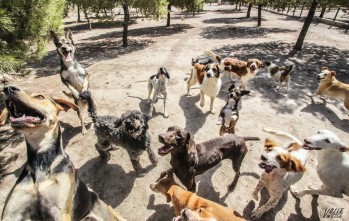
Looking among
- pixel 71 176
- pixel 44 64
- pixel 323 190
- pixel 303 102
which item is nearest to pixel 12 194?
pixel 71 176

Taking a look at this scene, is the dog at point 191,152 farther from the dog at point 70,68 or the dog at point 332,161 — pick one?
the dog at point 70,68

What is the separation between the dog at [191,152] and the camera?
4.54 meters

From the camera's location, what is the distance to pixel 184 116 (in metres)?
8.64

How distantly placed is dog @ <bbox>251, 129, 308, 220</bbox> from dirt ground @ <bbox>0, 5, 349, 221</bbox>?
0.44 m

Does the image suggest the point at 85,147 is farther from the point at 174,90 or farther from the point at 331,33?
the point at 331,33

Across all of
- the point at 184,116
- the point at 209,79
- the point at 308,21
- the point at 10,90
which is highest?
the point at 10,90

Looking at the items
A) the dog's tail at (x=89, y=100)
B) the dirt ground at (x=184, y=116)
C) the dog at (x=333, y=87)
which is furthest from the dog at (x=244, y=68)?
the dog's tail at (x=89, y=100)

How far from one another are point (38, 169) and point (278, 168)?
3.92 metres

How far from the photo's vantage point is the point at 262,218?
5.14 meters

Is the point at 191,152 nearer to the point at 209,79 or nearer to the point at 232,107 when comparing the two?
the point at 232,107

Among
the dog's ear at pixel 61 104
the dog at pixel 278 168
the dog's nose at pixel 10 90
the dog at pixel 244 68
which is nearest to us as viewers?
the dog's nose at pixel 10 90

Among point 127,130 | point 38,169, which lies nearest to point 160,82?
point 127,130

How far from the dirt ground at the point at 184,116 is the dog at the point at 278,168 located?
1.43 feet

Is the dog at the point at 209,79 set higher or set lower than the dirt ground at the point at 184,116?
higher
